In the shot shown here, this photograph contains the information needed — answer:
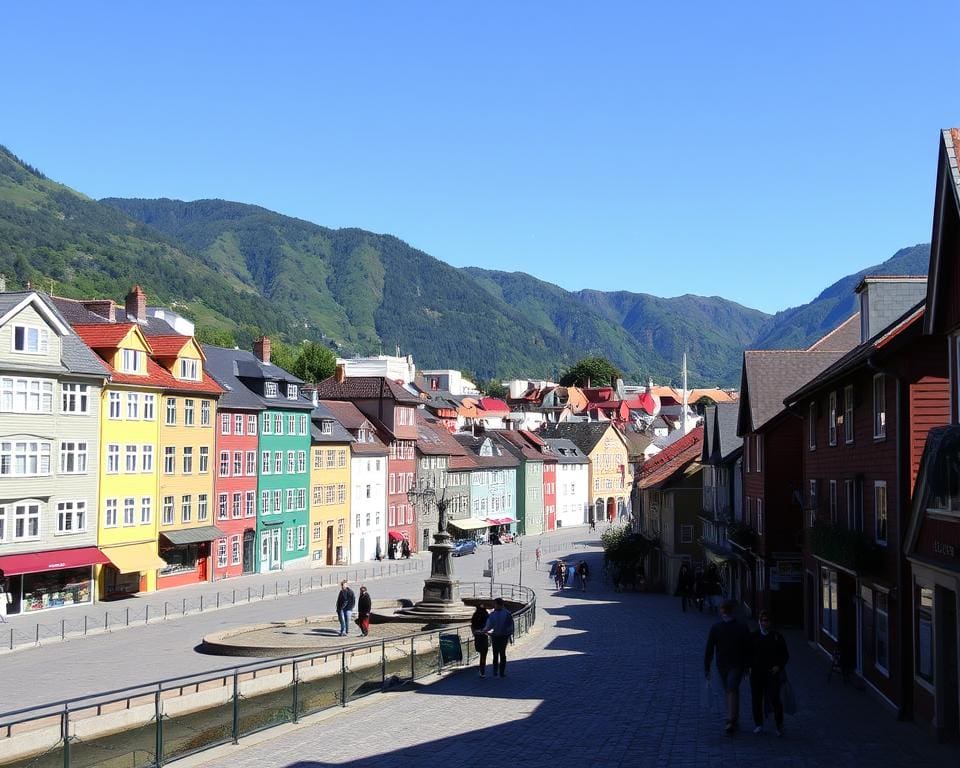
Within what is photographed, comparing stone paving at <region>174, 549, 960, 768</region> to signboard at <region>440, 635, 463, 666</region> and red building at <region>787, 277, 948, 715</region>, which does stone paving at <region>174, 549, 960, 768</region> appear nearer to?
signboard at <region>440, 635, 463, 666</region>

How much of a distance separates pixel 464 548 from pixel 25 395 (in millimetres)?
51323

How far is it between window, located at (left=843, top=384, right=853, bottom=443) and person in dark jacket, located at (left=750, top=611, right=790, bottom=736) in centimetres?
1035

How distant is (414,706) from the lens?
21.3 meters

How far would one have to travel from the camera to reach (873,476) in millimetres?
24438

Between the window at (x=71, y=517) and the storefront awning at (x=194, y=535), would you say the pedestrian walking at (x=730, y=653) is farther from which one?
the storefront awning at (x=194, y=535)

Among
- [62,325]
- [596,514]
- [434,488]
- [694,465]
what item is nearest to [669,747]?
[62,325]

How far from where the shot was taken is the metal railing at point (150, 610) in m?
41.6

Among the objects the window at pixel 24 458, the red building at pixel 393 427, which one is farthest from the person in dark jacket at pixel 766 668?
the red building at pixel 393 427

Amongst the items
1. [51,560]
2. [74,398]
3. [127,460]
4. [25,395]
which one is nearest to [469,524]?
[127,460]

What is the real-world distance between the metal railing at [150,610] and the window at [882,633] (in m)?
27.6

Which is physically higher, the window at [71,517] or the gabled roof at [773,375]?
the gabled roof at [773,375]

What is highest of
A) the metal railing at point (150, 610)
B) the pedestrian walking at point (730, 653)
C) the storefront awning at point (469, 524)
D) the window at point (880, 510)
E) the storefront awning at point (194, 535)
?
the window at point (880, 510)

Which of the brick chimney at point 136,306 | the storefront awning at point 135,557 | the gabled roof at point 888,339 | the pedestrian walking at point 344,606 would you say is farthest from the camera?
the brick chimney at point 136,306

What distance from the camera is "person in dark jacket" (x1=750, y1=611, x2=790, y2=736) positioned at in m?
17.3
